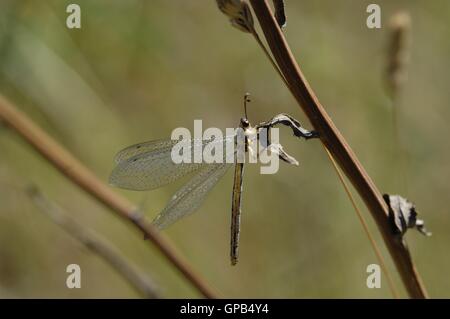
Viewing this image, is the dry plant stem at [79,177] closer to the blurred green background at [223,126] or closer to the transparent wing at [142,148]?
the transparent wing at [142,148]

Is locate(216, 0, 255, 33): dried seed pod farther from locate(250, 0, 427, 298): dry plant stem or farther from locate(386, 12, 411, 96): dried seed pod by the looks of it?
locate(386, 12, 411, 96): dried seed pod

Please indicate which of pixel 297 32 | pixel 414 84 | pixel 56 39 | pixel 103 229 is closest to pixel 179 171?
pixel 56 39

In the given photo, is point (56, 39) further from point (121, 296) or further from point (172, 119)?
point (121, 296)

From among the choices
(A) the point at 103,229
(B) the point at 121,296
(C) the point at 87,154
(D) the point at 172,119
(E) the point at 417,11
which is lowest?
(B) the point at 121,296

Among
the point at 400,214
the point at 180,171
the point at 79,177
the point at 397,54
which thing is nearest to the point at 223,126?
the point at 397,54

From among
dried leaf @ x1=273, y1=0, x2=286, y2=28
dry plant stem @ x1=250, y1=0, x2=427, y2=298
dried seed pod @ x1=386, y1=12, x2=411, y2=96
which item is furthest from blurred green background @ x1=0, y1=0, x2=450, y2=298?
dried leaf @ x1=273, y1=0, x2=286, y2=28
